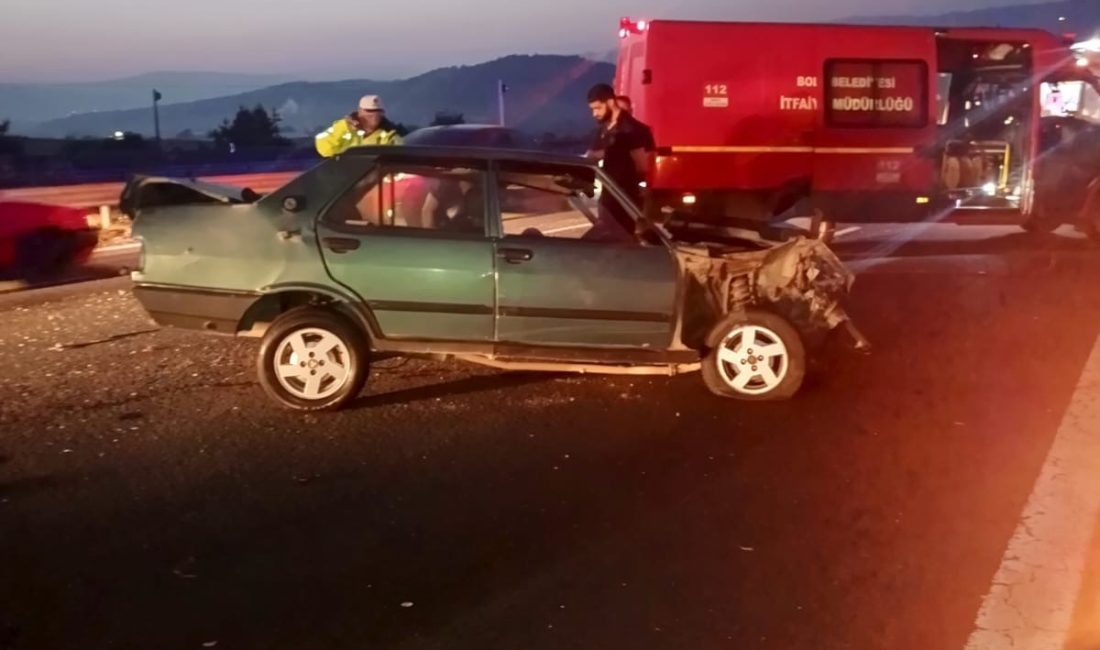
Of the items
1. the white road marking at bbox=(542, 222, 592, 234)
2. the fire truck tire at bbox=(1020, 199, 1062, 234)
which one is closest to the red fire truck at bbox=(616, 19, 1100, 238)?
the fire truck tire at bbox=(1020, 199, 1062, 234)

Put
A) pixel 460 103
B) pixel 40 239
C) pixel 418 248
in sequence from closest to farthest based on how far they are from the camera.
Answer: pixel 418 248 < pixel 40 239 < pixel 460 103

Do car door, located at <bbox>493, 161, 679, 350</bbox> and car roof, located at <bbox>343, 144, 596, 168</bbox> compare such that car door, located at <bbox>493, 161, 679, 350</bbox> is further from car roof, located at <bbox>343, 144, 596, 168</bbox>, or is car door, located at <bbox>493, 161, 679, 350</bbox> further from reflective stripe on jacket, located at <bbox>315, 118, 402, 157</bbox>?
reflective stripe on jacket, located at <bbox>315, 118, 402, 157</bbox>

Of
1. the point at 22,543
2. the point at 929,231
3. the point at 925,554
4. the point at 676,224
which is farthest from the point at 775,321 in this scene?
the point at 929,231

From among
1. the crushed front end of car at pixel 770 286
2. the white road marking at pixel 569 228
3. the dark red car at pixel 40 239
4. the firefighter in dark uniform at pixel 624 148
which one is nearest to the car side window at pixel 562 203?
the white road marking at pixel 569 228

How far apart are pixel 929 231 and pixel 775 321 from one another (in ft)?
35.6

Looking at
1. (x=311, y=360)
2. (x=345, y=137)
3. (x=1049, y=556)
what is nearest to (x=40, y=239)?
(x=345, y=137)

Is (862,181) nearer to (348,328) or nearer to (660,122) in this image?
(660,122)

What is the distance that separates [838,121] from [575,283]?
773 centimetres

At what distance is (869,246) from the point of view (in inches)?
607

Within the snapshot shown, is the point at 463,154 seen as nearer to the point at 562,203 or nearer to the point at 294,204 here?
the point at 562,203

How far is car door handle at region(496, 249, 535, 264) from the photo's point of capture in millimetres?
7121

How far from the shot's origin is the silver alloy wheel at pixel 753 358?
7465 millimetres

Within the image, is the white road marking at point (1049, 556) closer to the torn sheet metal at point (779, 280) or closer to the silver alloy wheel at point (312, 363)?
the torn sheet metal at point (779, 280)

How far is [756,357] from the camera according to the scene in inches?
295
